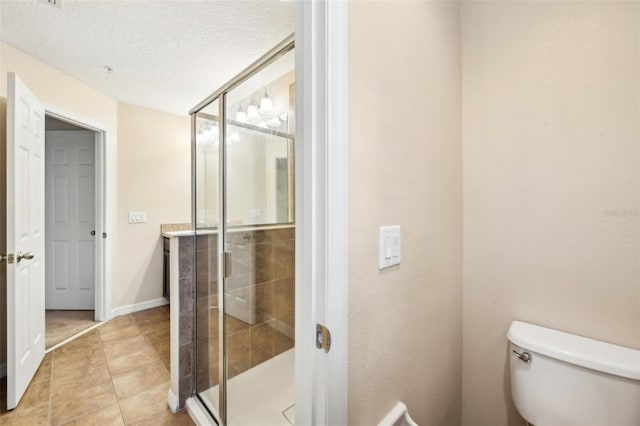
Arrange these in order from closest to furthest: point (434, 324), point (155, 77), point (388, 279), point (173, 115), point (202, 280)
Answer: point (388, 279)
point (434, 324)
point (202, 280)
point (155, 77)
point (173, 115)

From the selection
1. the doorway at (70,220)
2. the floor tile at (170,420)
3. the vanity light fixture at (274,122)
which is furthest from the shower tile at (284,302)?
the doorway at (70,220)

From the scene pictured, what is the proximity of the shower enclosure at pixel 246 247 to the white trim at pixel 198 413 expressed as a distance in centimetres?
3

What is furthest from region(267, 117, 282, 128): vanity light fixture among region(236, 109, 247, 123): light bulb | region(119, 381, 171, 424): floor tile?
region(119, 381, 171, 424): floor tile

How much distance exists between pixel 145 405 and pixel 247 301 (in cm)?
92

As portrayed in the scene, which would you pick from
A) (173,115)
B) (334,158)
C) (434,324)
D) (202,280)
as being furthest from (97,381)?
(173,115)

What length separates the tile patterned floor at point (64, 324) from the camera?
249cm

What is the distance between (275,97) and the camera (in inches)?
68.4

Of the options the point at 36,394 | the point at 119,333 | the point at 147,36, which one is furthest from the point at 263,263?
the point at 119,333

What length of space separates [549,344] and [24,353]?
297 cm

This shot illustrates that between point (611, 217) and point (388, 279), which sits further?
point (611, 217)

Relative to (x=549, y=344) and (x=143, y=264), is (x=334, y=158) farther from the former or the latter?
(x=143, y=264)

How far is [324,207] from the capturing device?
58 centimetres

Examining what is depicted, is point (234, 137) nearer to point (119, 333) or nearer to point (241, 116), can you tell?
point (241, 116)

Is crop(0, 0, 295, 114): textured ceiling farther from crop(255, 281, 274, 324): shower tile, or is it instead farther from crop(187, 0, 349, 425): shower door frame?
crop(255, 281, 274, 324): shower tile
